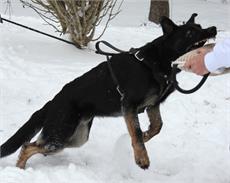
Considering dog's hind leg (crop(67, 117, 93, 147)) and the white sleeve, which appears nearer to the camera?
the white sleeve

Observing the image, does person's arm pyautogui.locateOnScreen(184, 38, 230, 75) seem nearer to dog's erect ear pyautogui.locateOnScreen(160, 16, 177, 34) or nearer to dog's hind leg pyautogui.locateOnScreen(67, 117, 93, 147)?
dog's erect ear pyautogui.locateOnScreen(160, 16, 177, 34)

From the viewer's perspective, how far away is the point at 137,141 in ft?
14.6

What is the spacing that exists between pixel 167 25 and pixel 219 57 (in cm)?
141

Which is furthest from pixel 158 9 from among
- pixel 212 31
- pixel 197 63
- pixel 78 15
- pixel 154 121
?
pixel 197 63

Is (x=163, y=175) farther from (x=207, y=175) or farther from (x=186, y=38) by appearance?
(x=186, y=38)

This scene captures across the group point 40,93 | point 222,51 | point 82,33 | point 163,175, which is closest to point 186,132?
point 163,175

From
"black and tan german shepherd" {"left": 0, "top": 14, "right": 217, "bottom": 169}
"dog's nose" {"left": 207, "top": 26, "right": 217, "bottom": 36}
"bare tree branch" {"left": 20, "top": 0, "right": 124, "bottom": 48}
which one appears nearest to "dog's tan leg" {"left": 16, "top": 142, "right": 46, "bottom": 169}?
"black and tan german shepherd" {"left": 0, "top": 14, "right": 217, "bottom": 169}

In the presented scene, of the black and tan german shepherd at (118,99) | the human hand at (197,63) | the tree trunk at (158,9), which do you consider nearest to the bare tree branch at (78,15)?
the black and tan german shepherd at (118,99)

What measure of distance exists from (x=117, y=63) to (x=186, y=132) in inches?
58.2

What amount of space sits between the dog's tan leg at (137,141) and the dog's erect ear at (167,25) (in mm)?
824

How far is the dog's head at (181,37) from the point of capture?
430 centimetres

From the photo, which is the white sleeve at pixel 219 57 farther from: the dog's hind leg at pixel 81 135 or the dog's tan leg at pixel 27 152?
the dog's tan leg at pixel 27 152

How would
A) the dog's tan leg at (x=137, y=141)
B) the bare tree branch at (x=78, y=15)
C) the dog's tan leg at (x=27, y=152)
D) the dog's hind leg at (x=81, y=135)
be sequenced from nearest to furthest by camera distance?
the dog's tan leg at (x=137, y=141) → the dog's tan leg at (x=27, y=152) → the dog's hind leg at (x=81, y=135) → the bare tree branch at (x=78, y=15)

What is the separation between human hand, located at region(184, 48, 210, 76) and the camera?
3.22 meters
